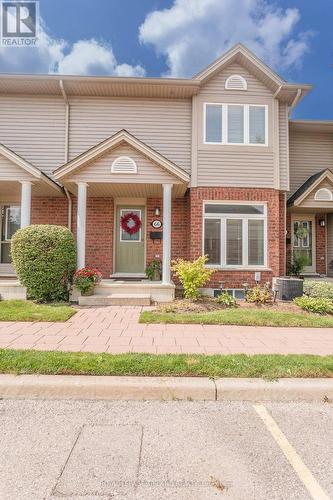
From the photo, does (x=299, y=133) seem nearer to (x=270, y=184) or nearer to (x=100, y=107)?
(x=270, y=184)

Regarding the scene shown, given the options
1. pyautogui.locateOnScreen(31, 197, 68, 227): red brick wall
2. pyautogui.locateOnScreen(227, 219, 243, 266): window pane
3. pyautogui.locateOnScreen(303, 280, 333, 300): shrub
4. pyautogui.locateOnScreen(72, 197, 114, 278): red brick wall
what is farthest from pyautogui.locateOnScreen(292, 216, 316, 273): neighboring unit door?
pyautogui.locateOnScreen(31, 197, 68, 227): red brick wall

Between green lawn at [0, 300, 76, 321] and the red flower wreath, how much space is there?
3.70 meters

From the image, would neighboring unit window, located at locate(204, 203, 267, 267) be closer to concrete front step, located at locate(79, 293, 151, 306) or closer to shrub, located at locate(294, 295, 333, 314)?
shrub, located at locate(294, 295, 333, 314)

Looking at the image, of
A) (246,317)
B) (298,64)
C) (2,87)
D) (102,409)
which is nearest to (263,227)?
(246,317)

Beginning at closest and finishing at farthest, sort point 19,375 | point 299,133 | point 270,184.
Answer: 1. point 19,375
2. point 270,184
3. point 299,133

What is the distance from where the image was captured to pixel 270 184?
9.56m

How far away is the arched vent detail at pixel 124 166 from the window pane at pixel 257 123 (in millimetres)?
4125

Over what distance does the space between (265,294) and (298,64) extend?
70.2 feet

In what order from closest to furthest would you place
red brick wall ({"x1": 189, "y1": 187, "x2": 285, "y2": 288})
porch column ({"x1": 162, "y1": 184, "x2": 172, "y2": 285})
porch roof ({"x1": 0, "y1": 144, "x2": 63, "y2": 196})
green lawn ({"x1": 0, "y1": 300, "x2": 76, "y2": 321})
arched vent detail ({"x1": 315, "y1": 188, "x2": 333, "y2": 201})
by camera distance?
green lawn ({"x1": 0, "y1": 300, "x2": 76, "y2": 321}) < porch roof ({"x1": 0, "y1": 144, "x2": 63, "y2": 196}) < porch column ({"x1": 162, "y1": 184, "x2": 172, "y2": 285}) < red brick wall ({"x1": 189, "y1": 187, "x2": 285, "y2": 288}) < arched vent detail ({"x1": 315, "y1": 188, "x2": 333, "y2": 201})

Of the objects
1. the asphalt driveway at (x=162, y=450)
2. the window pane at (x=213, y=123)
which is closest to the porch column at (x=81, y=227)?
the window pane at (x=213, y=123)

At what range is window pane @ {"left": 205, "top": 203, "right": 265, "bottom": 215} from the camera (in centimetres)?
958

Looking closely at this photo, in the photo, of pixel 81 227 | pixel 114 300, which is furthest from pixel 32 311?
pixel 81 227

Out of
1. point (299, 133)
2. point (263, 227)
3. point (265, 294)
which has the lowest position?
point (265, 294)

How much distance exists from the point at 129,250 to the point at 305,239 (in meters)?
6.55
